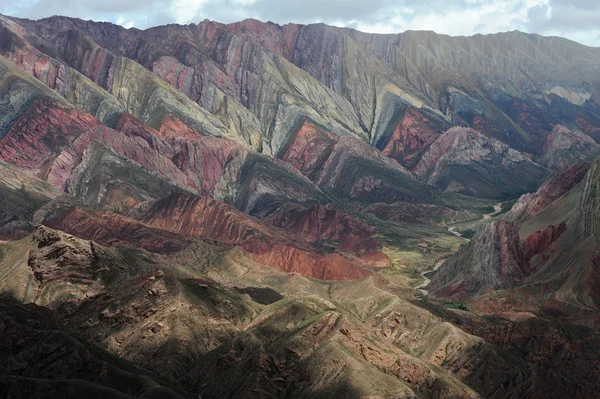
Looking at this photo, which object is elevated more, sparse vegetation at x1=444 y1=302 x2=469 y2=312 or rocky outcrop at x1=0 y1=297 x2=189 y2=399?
rocky outcrop at x1=0 y1=297 x2=189 y2=399

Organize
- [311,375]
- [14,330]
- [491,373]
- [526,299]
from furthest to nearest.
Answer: [526,299] < [491,373] < [311,375] < [14,330]

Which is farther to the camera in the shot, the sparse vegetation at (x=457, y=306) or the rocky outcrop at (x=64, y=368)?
the sparse vegetation at (x=457, y=306)

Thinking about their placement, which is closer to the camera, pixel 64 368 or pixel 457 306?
pixel 64 368

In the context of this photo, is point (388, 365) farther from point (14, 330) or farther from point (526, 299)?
point (526, 299)

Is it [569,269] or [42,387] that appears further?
[569,269]

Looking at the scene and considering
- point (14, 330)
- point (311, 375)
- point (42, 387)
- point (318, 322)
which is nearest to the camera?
point (42, 387)

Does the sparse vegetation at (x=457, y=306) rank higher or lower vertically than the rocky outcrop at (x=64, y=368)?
lower

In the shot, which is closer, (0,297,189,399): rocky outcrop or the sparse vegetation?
(0,297,189,399): rocky outcrop

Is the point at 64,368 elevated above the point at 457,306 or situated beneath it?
elevated above

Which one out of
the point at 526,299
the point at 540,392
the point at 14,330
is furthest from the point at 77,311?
the point at 526,299

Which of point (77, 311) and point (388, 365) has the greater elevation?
point (388, 365)
